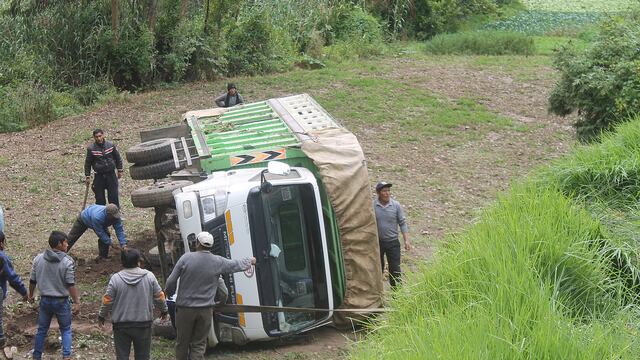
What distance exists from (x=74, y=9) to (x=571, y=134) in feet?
40.1

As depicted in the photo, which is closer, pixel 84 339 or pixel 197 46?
pixel 84 339

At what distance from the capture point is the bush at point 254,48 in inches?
927

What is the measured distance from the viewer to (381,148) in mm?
17109

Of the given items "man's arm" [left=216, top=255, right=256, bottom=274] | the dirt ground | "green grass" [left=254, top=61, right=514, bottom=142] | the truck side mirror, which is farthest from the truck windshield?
"green grass" [left=254, top=61, right=514, bottom=142]

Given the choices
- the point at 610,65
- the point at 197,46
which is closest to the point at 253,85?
A: the point at 197,46

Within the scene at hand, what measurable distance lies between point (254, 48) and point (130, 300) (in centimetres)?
1697

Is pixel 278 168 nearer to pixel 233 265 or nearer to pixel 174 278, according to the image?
pixel 233 265

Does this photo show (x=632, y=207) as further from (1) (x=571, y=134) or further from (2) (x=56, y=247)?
(1) (x=571, y=134)

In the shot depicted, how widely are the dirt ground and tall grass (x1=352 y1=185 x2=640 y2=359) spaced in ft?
4.79

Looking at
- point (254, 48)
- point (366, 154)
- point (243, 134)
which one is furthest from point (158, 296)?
point (254, 48)

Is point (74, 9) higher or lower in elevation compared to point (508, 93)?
higher

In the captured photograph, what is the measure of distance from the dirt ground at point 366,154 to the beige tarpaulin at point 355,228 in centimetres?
50

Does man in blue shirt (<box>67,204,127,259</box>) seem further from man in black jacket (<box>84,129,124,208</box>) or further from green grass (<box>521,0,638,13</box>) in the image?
green grass (<box>521,0,638,13</box>)

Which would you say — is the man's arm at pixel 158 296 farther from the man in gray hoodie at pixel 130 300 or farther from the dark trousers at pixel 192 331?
the dark trousers at pixel 192 331
